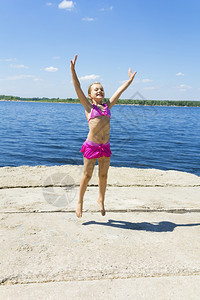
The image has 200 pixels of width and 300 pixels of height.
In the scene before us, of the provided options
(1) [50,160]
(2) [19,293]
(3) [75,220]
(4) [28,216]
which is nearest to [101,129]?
(3) [75,220]

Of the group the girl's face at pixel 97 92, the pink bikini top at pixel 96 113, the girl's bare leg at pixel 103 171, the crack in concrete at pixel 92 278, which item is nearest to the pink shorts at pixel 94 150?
the girl's bare leg at pixel 103 171

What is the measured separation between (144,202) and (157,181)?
63.2 inches

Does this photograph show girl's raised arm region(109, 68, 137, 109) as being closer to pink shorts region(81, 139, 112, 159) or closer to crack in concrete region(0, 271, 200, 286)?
pink shorts region(81, 139, 112, 159)

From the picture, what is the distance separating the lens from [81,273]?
260cm

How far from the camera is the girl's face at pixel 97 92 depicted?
3.92 metres

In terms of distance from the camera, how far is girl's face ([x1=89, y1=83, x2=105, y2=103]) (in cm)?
392

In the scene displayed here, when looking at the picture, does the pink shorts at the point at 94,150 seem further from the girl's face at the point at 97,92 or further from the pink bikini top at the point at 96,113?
the girl's face at the point at 97,92

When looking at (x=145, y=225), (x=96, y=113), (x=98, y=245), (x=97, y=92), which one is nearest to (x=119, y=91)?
(x=97, y=92)

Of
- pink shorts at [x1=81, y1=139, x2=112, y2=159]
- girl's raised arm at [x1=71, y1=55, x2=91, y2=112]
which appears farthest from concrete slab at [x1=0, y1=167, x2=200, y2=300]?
girl's raised arm at [x1=71, y1=55, x2=91, y2=112]

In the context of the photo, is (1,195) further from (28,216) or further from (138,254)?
(138,254)


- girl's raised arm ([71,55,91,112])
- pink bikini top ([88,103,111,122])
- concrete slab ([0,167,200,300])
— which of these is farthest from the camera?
pink bikini top ([88,103,111,122])

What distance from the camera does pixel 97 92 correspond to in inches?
155

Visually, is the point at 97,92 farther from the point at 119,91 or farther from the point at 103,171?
the point at 103,171

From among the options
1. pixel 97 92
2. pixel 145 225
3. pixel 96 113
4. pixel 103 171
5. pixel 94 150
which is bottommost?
pixel 145 225
